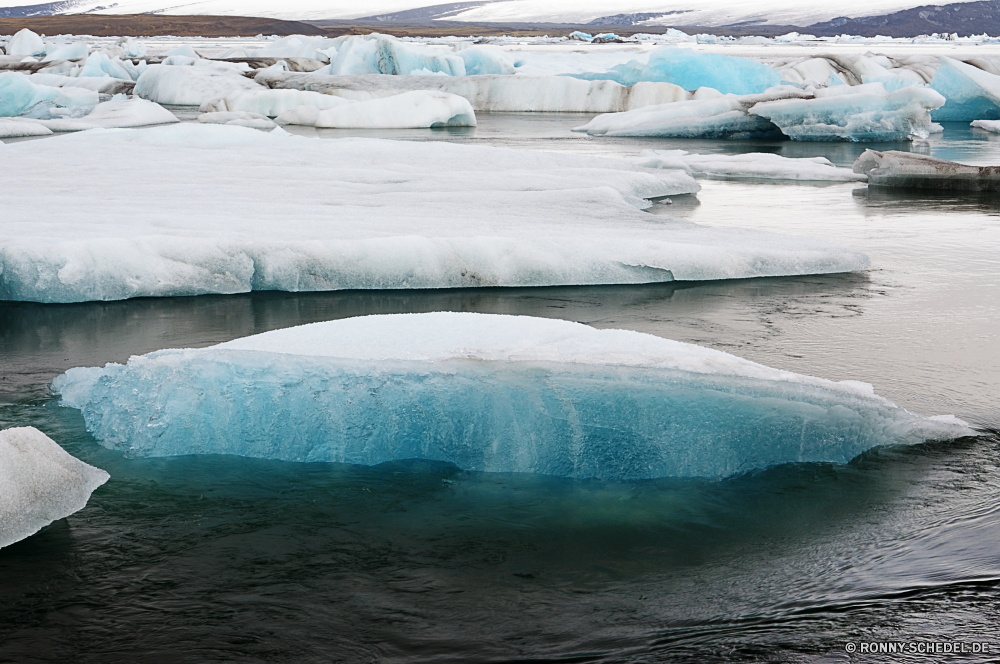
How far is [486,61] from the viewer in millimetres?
24578

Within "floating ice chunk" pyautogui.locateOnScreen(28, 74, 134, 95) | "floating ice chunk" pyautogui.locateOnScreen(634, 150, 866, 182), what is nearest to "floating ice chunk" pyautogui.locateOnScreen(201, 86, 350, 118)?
"floating ice chunk" pyautogui.locateOnScreen(28, 74, 134, 95)

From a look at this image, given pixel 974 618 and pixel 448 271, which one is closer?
pixel 974 618

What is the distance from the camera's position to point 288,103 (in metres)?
19.5

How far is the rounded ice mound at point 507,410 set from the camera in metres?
3.15

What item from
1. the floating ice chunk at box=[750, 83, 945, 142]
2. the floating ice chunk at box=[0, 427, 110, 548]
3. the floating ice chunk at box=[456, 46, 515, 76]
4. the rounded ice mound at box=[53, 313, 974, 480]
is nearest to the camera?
the floating ice chunk at box=[0, 427, 110, 548]

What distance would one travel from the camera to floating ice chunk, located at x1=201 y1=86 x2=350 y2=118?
19.3 meters

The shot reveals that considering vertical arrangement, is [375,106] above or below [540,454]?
above

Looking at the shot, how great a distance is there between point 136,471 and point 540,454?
1.26 metres

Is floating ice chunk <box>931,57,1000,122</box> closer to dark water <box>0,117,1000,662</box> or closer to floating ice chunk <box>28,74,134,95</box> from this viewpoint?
dark water <box>0,117,1000,662</box>

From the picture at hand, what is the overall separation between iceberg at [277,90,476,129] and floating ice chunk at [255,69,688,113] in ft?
11.2

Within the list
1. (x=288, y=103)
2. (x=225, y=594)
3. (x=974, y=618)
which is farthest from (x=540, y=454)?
(x=288, y=103)

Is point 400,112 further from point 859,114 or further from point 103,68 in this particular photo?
point 103,68

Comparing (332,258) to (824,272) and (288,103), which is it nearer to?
(824,272)

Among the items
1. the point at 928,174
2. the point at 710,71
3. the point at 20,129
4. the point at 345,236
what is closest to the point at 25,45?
the point at 20,129
